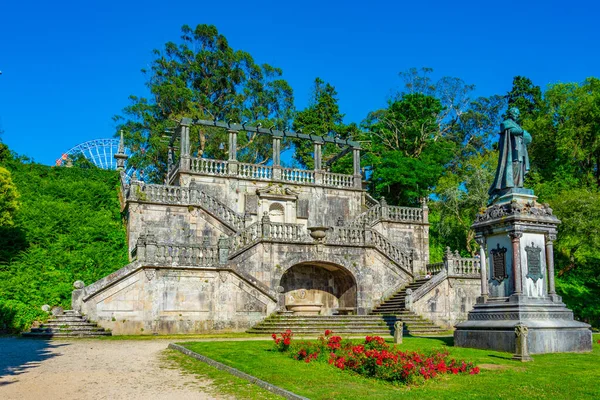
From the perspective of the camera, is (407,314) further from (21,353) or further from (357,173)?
(21,353)

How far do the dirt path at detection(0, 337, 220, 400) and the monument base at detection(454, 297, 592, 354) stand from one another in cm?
822

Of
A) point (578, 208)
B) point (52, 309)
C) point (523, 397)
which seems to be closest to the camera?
point (523, 397)

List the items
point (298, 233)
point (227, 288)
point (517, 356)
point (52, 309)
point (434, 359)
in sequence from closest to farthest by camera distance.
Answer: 1. point (434, 359)
2. point (517, 356)
3. point (52, 309)
4. point (227, 288)
5. point (298, 233)

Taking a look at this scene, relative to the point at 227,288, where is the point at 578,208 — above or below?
above

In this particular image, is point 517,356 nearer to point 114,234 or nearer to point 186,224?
point 186,224

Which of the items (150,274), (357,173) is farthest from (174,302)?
(357,173)

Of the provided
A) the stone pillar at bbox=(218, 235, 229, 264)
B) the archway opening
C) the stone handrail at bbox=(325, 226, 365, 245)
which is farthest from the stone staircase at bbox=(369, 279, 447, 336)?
the stone pillar at bbox=(218, 235, 229, 264)

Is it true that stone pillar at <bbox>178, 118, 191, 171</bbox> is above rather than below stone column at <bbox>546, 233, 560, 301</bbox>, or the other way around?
above

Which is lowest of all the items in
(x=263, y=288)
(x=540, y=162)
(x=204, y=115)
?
(x=263, y=288)

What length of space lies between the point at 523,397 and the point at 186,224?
74.9 feet

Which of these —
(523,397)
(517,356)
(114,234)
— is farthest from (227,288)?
(523,397)

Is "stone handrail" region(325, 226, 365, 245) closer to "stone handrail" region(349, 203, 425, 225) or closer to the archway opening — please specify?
the archway opening

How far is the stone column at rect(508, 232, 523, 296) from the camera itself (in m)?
15.1

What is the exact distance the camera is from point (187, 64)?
5044 cm
